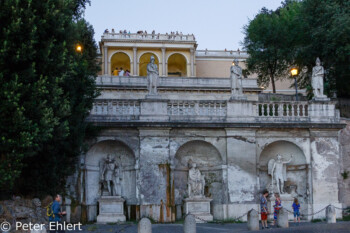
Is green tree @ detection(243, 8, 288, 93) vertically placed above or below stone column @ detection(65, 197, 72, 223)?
above

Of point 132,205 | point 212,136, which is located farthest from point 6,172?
point 212,136

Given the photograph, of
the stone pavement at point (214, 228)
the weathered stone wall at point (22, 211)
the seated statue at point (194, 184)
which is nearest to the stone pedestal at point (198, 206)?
the seated statue at point (194, 184)

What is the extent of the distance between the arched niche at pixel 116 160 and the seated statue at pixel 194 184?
255 centimetres

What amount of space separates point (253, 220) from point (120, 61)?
4190 cm

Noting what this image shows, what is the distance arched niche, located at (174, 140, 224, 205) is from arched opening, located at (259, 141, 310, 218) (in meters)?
2.12

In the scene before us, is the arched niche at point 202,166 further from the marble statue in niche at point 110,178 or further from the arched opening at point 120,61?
the arched opening at point 120,61

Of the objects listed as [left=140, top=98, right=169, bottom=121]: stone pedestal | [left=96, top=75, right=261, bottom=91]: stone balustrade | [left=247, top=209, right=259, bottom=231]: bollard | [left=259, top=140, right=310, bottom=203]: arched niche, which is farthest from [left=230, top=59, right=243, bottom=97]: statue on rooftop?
[left=96, top=75, right=261, bottom=91]: stone balustrade

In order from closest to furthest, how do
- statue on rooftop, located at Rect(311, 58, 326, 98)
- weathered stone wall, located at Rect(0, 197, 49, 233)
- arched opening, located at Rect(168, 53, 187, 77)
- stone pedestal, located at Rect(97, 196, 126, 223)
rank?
weathered stone wall, located at Rect(0, 197, 49, 233)
stone pedestal, located at Rect(97, 196, 126, 223)
statue on rooftop, located at Rect(311, 58, 326, 98)
arched opening, located at Rect(168, 53, 187, 77)

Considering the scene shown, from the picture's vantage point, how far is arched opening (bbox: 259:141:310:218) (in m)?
25.2

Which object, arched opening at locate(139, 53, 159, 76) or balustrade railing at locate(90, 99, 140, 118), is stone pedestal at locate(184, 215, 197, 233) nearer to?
balustrade railing at locate(90, 99, 140, 118)

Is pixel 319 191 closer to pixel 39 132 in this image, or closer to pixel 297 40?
pixel 39 132

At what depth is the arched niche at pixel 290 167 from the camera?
82.8ft

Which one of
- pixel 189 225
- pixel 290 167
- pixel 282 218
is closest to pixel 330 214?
pixel 282 218

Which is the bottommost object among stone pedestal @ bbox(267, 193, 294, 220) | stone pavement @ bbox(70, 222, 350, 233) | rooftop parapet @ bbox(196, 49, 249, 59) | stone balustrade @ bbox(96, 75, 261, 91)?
stone pavement @ bbox(70, 222, 350, 233)
